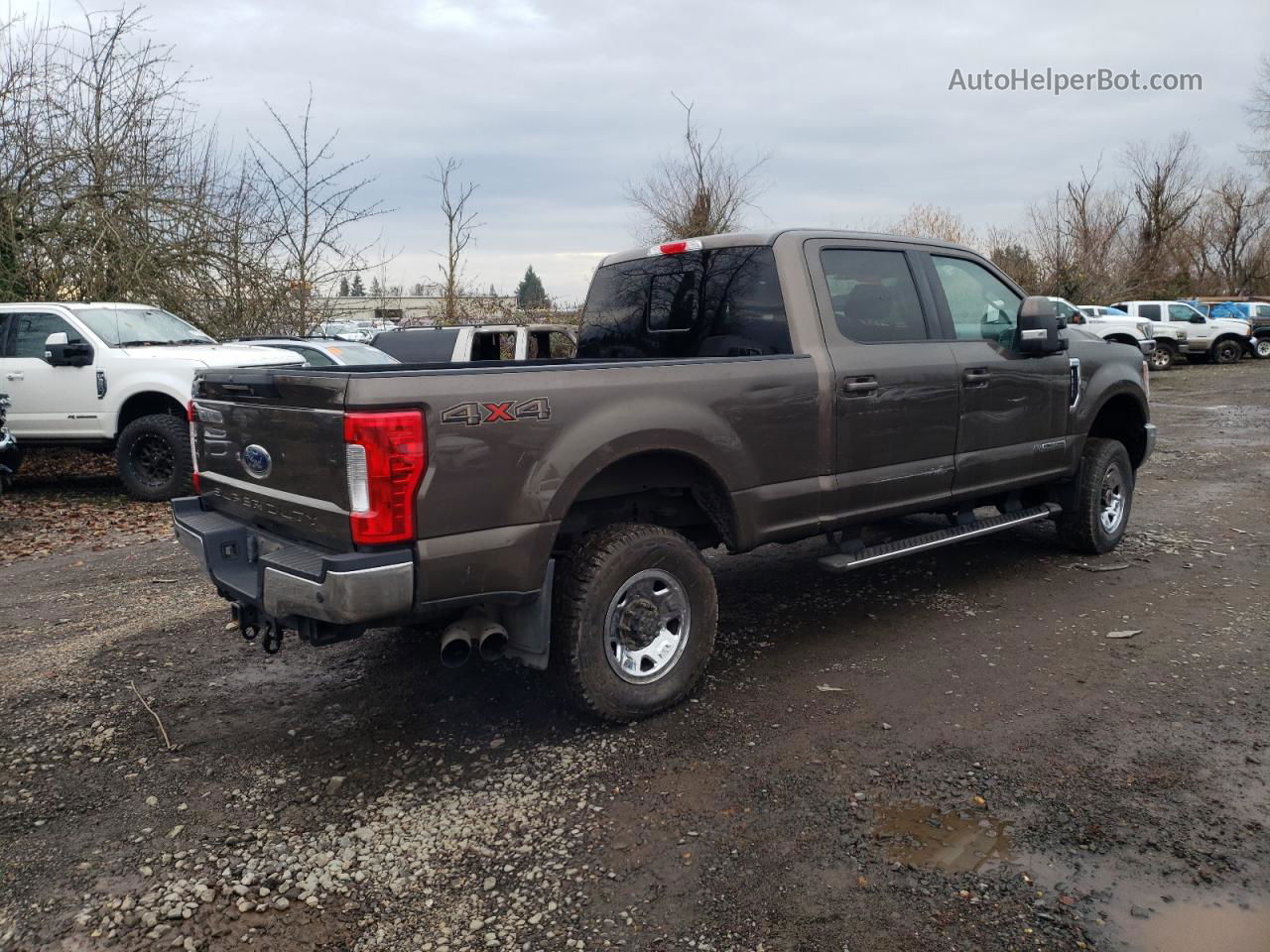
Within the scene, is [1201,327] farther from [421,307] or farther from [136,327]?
[136,327]

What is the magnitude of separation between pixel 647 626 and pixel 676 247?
2.17 metres

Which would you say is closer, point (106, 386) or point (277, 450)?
point (277, 450)

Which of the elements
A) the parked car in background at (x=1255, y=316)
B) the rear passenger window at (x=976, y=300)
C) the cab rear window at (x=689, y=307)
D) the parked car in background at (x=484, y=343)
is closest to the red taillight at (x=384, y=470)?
the parked car in background at (x=484, y=343)

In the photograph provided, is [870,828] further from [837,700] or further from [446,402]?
[446,402]

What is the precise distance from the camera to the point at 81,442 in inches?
367

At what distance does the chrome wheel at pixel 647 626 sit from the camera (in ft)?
12.5

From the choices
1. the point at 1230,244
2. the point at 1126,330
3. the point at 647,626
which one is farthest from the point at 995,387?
the point at 1230,244

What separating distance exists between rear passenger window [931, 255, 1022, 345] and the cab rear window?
1.27 meters

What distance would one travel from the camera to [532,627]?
359cm

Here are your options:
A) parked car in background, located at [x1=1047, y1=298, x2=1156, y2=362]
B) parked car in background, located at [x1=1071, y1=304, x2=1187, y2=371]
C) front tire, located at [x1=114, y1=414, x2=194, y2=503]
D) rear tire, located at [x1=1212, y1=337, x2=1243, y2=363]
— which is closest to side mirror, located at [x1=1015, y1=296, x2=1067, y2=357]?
front tire, located at [x1=114, y1=414, x2=194, y2=503]

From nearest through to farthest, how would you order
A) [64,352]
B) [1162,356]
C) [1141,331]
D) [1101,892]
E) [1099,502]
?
[1101,892]
[1099,502]
[64,352]
[1141,331]
[1162,356]

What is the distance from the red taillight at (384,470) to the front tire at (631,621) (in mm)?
785

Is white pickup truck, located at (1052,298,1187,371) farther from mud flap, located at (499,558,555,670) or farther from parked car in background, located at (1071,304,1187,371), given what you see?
mud flap, located at (499,558,555,670)

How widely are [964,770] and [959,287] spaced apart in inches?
117
